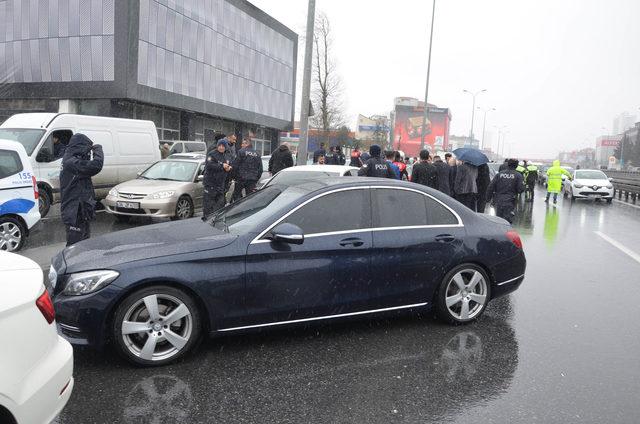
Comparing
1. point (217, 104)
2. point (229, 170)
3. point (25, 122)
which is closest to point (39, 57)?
point (217, 104)

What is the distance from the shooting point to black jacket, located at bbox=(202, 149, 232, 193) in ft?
34.2

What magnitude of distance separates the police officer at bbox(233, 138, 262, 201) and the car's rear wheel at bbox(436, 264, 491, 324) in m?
6.96

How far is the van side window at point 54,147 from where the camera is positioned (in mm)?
11594

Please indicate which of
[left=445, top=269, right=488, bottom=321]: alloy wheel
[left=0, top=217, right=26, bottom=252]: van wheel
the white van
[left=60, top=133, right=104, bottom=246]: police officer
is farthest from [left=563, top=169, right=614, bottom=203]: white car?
[left=0, top=217, right=26, bottom=252]: van wheel

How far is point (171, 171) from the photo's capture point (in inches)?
494

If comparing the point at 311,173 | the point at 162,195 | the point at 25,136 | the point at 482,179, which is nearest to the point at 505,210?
the point at 482,179

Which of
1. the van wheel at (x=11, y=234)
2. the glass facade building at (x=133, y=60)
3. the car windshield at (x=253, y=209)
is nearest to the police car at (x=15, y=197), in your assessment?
the van wheel at (x=11, y=234)

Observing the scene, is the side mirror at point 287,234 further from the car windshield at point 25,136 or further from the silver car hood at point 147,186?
the car windshield at point 25,136

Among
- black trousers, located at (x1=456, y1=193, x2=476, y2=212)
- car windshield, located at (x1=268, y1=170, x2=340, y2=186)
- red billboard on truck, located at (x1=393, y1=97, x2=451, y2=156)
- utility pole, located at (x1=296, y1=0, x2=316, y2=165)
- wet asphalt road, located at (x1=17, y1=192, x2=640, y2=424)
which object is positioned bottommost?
wet asphalt road, located at (x1=17, y1=192, x2=640, y2=424)

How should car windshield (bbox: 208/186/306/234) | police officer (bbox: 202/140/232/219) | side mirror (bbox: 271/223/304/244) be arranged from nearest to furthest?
side mirror (bbox: 271/223/304/244)
car windshield (bbox: 208/186/306/234)
police officer (bbox: 202/140/232/219)

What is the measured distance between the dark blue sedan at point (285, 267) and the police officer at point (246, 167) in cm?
618

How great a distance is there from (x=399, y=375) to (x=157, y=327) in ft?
6.15

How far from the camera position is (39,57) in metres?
38.1

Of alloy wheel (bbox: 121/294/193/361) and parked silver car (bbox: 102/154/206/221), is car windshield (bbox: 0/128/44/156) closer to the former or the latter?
parked silver car (bbox: 102/154/206/221)
